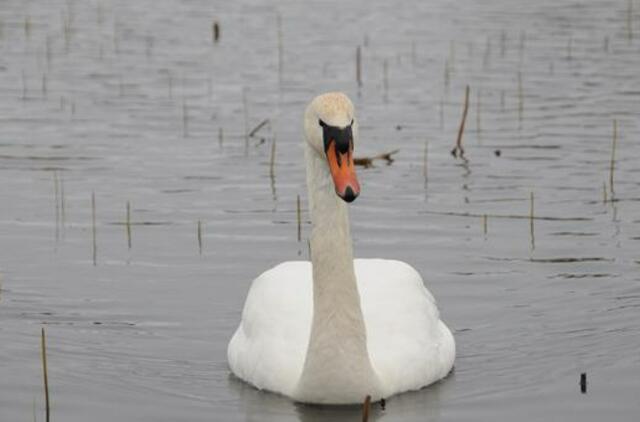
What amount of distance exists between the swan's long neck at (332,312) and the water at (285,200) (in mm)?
184

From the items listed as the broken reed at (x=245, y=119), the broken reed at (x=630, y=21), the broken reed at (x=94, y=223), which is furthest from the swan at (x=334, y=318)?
the broken reed at (x=630, y=21)

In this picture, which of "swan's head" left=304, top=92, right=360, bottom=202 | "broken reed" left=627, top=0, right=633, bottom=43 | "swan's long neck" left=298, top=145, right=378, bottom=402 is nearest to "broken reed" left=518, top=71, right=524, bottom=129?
"broken reed" left=627, top=0, right=633, bottom=43

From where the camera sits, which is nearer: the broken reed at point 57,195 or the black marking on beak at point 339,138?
the black marking on beak at point 339,138

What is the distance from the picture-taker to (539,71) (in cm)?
2277

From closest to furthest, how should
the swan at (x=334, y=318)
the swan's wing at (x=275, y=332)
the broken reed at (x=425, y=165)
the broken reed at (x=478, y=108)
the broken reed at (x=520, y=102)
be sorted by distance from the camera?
the swan at (x=334, y=318)
the swan's wing at (x=275, y=332)
the broken reed at (x=425, y=165)
the broken reed at (x=478, y=108)
the broken reed at (x=520, y=102)

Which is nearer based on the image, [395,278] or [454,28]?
[395,278]

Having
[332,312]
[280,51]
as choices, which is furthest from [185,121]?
[332,312]

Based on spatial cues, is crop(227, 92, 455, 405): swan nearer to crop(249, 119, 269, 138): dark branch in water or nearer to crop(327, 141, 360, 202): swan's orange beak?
crop(327, 141, 360, 202): swan's orange beak

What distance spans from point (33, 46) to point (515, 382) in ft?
52.5

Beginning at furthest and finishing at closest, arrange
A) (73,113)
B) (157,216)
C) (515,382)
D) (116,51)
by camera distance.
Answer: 1. (116,51)
2. (73,113)
3. (157,216)
4. (515,382)

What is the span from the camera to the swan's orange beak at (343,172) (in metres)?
8.01

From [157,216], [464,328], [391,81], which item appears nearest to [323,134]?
[464,328]

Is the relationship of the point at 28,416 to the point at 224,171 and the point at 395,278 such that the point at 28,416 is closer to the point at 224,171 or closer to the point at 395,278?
the point at 395,278

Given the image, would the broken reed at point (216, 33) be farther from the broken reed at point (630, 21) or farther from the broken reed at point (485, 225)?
the broken reed at point (485, 225)
